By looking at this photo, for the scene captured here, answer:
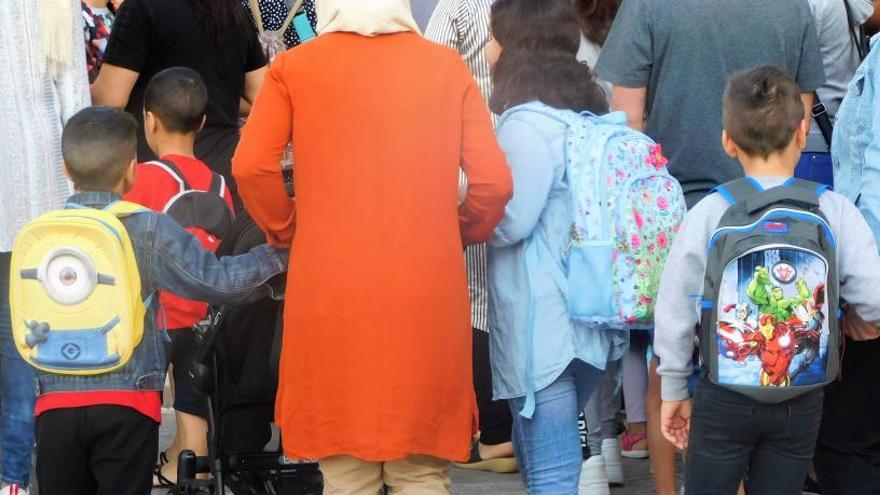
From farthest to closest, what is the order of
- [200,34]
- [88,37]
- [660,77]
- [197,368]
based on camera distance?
[88,37]
[200,34]
[660,77]
[197,368]

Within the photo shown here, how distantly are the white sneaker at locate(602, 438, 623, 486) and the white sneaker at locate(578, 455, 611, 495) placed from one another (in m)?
0.38

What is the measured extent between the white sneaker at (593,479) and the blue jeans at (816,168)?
1.32 metres

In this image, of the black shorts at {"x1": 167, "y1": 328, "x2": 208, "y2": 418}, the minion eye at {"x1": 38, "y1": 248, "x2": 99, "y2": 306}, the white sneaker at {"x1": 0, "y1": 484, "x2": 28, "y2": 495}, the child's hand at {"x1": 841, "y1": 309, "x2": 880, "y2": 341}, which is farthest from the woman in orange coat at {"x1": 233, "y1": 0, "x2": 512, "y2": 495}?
the white sneaker at {"x1": 0, "y1": 484, "x2": 28, "y2": 495}

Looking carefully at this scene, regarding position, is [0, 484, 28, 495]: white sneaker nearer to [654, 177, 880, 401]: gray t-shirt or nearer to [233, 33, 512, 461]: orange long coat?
[233, 33, 512, 461]: orange long coat

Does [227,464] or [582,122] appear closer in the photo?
[582,122]

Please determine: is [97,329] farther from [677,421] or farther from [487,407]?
[487,407]

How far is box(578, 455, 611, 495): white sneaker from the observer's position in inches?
222

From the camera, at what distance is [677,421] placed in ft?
14.4

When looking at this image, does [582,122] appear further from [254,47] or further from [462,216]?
[254,47]

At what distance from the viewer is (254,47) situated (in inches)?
249

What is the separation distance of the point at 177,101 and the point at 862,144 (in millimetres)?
2407

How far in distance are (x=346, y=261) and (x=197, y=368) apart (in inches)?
40.4

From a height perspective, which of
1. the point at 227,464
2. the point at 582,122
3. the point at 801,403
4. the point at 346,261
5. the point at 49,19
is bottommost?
the point at 227,464

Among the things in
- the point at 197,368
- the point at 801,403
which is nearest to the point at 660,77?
the point at 801,403
